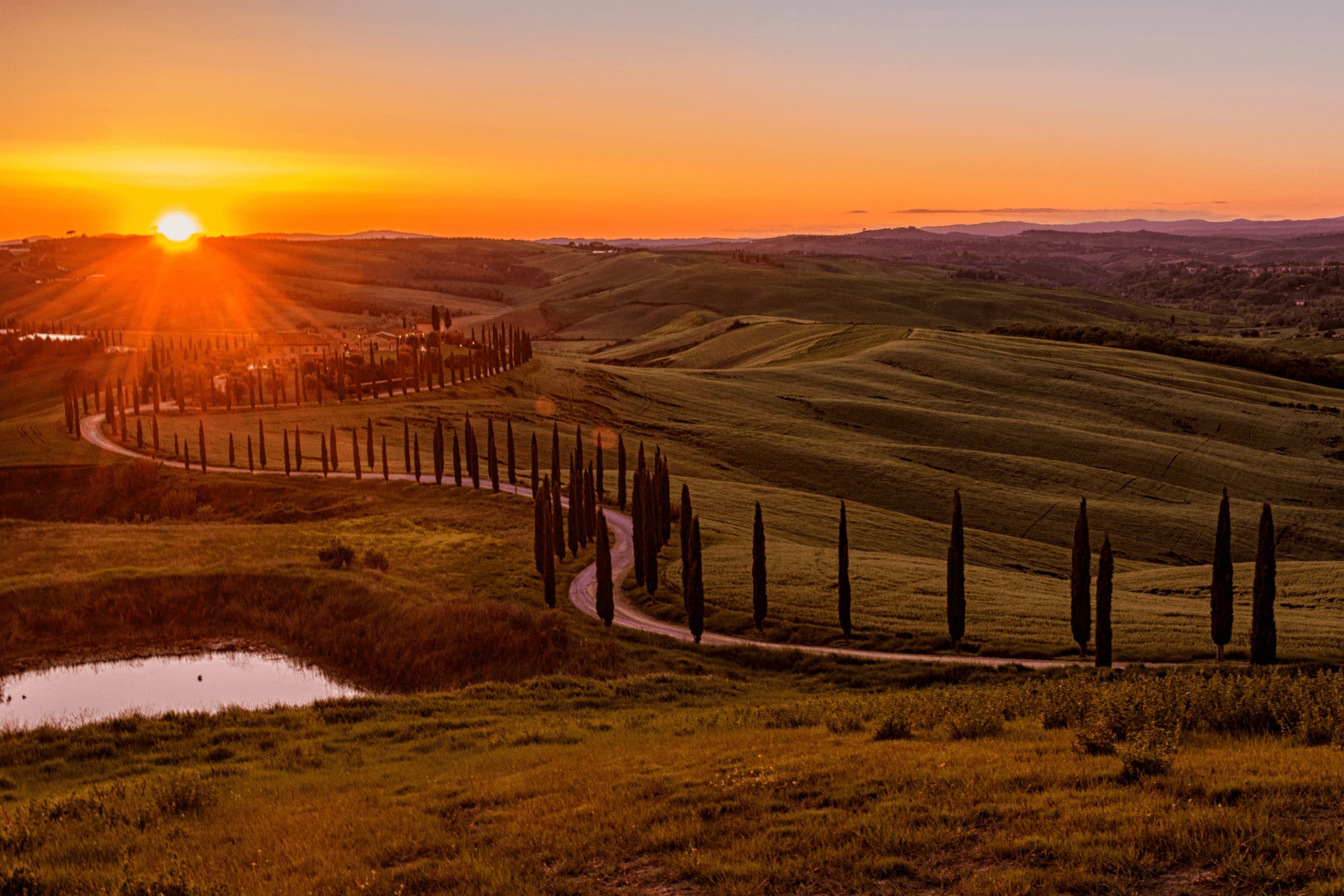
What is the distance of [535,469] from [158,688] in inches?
2149

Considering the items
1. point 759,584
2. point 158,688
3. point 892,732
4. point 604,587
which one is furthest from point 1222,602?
point 158,688

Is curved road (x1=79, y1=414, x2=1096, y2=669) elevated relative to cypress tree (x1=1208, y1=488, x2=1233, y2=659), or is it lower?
lower

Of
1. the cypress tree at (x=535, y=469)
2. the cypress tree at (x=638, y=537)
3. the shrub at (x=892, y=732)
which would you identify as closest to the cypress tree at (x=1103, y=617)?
the shrub at (x=892, y=732)

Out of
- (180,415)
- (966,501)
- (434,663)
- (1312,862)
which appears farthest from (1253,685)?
(180,415)

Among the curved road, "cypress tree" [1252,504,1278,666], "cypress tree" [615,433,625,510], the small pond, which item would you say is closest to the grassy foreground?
the small pond

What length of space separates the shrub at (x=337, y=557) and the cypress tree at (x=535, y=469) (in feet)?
78.9

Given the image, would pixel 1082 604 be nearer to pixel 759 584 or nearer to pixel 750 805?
pixel 759 584

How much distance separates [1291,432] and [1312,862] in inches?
6286

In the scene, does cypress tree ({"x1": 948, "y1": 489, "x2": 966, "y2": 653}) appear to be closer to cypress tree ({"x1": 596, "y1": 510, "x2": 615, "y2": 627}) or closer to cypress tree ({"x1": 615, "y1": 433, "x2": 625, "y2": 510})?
cypress tree ({"x1": 596, "y1": 510, "x2": 615, "y2": 627})

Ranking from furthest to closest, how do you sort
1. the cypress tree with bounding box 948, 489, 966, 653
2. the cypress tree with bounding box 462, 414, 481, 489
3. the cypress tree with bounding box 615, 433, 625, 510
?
the cypress tree with bounding box 462, 414, 481, 489
the cypress tree with bounding box 615, 433, 625, 510
the cypress tree with bounding box 948, 489, 966, 653

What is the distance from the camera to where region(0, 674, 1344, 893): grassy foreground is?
687 inches

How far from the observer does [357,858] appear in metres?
20.8

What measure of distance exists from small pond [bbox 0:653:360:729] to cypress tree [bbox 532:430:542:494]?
3815 cm

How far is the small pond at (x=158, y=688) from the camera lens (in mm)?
50062
